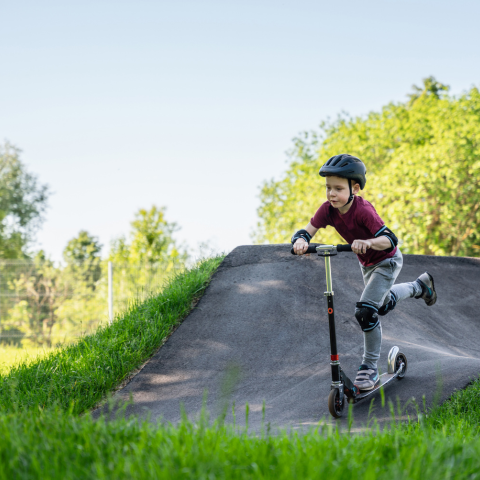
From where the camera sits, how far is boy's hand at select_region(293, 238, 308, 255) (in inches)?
152

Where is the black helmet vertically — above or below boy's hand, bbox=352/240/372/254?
above

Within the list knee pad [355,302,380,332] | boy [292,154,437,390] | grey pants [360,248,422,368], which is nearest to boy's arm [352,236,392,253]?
boy [292,154,437,390]

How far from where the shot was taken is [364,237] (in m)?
4.20

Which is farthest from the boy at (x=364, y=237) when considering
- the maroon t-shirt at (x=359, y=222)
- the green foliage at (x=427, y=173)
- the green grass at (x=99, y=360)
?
the green foliage at (x=427, y=173)

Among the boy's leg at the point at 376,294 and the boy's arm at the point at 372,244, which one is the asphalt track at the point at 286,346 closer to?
the boy's leg at the point at 376,294

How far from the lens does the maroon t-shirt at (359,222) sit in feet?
13.2

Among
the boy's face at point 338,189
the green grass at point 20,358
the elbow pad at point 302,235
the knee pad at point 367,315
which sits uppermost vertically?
the boy's face at point 338,189

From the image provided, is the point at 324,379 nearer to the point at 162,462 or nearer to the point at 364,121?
the point at 162,462

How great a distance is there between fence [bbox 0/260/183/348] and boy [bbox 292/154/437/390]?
22.6 feet

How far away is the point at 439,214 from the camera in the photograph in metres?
10.9

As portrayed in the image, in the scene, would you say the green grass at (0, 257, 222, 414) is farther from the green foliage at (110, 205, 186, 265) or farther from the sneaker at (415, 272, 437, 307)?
the green foliage at (110, 205, 186, 265)

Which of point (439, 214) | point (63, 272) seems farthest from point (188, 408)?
point (439, 214)

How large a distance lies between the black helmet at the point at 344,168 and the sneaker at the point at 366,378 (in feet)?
5.47

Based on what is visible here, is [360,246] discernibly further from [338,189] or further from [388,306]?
[388,306]
